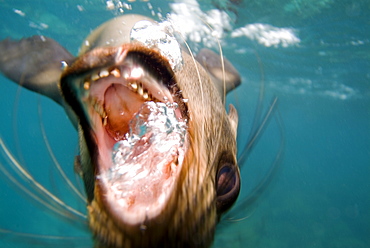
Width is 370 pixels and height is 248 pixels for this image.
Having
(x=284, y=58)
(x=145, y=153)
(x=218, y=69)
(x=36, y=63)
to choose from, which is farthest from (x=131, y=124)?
(x=284, y=58)

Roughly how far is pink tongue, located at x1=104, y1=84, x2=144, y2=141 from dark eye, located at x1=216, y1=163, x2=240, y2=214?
849 millimetres

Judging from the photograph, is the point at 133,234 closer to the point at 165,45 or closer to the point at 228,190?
the point at 228,190

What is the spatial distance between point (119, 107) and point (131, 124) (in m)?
0.19

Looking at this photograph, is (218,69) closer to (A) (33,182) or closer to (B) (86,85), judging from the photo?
(B) (86,85)

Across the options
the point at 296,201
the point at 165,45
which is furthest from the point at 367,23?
the point at 296,201

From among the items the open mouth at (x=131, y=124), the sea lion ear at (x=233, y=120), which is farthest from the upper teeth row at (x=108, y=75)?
the sea lion ear at (x=233, y=120)

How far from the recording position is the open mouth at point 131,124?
4.76 feet

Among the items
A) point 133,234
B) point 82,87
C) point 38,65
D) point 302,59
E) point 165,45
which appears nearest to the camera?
point 133,234

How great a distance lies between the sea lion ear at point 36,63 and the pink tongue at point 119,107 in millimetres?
2063

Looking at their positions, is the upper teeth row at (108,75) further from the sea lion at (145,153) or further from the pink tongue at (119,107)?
the pink tongue at (119,107)

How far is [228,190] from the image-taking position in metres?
1.97

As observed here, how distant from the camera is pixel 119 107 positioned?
235 centimetres

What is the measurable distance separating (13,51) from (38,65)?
0.61 metres

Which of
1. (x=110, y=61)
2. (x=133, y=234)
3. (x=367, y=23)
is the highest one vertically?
(x=110, y=61)
